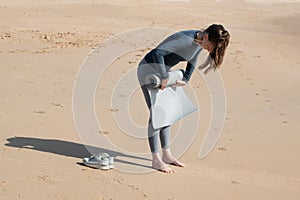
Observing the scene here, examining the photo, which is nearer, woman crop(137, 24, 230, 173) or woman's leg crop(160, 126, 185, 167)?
woman crop(137, 24, 230, 173)

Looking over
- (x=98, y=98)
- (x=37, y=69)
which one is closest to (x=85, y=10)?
(x=37, y=69)

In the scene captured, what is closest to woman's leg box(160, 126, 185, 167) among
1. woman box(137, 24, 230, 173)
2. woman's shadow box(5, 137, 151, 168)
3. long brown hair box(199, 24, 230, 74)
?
woman box(137, 24, 230, 173)

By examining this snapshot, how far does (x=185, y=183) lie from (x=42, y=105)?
330cm

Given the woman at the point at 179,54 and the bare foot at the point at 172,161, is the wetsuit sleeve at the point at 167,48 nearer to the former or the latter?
the woman at the point at 179,54

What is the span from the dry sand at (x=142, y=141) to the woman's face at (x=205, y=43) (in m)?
1.14

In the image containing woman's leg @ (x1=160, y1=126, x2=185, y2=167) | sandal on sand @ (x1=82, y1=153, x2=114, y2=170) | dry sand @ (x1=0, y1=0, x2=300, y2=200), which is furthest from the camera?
woman's leg @ (x1=160, y1=126, x2=185, y2=167)

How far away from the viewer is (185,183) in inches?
174

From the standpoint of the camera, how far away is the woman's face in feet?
14.4

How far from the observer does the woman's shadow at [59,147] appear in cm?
501

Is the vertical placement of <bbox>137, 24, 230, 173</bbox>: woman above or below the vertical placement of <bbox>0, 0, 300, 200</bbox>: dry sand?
above

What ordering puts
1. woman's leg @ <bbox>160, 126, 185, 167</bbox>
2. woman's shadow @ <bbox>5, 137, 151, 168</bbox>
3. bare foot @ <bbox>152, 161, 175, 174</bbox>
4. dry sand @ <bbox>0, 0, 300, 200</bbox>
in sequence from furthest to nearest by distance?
woman's shadow @ <bbox>5, 137, 151, 168</bbox> < woman's leg @ <bbox>160, 126, 185, 167</bbox> < bare foot @ <bbox>152, 161, 175, 174</bbox> < dry sand @ <bbox>0, 0, 300, 200</bbox>

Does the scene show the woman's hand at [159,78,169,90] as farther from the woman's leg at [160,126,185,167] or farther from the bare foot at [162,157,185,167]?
the bare foot at [162,157,185,167]

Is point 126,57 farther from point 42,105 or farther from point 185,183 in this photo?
point 185,183

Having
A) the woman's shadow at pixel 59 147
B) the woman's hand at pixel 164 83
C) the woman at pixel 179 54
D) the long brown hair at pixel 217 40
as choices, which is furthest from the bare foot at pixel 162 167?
the long brown hair at pixel 217 40
